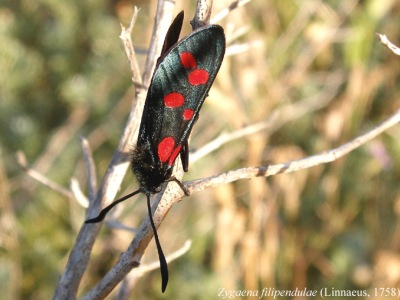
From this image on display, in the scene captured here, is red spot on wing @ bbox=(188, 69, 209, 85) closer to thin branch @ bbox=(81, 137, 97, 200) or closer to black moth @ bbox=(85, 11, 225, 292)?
black moth @ bbox=(85, 11, 225, 292)

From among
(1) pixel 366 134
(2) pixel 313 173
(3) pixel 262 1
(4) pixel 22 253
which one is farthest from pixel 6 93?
(1) pixel 366 134

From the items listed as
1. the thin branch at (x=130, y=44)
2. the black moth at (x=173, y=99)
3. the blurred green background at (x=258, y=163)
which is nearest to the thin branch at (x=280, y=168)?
the black moth at (x=173, y=99)

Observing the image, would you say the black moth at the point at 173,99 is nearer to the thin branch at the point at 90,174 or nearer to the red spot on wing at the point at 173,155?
the red spot on wing at the point at 173,155

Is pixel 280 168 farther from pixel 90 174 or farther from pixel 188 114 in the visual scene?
pixel 90 174

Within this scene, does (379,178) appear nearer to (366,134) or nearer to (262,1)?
(262,1)

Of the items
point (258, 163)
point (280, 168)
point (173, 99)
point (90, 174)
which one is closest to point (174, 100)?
point (173, 99)

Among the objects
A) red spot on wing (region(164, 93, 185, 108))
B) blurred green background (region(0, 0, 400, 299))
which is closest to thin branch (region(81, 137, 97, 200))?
red spot on wing (region(164, 93, 185, 108))

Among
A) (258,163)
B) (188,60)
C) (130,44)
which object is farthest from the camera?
(258,163)
